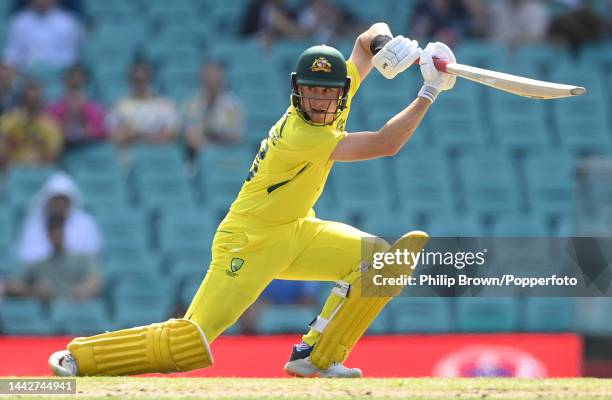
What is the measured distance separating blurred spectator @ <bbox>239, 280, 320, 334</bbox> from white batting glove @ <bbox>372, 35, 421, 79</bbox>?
158 inches

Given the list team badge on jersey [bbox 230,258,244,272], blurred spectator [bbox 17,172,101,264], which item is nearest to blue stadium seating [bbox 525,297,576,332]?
blurred spectator [bbox 17,172,101,264]

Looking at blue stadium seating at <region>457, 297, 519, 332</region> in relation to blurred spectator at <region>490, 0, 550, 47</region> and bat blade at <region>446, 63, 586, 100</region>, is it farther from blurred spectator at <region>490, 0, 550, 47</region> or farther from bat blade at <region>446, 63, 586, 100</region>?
bat blade at <region>446, 63, 586, 100</region>

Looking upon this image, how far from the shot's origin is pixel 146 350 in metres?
6.83

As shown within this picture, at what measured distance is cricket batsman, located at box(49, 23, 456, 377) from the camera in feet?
22.1

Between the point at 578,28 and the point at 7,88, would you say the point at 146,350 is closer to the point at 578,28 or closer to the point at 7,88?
the point at 7,88

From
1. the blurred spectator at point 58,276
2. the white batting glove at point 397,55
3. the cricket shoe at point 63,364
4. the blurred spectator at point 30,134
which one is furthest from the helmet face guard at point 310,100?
the blurred spectator at point 30,134

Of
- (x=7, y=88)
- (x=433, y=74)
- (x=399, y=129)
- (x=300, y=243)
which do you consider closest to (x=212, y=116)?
(x=7, y=88)

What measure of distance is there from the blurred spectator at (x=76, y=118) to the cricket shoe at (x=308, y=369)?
5376mm

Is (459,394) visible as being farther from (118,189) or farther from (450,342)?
(118,189)

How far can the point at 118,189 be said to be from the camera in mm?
11625

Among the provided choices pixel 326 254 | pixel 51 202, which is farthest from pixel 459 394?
pixel 51 202

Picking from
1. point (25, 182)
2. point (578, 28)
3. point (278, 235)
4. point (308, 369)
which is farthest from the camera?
point (578, 28)

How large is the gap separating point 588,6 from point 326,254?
6.69 meters

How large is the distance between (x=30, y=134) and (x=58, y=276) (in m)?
1.61
